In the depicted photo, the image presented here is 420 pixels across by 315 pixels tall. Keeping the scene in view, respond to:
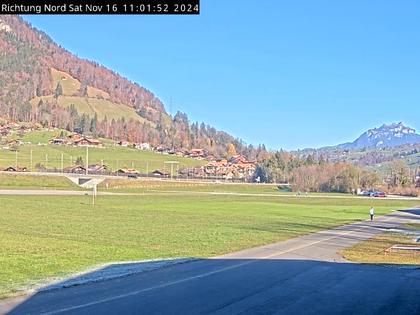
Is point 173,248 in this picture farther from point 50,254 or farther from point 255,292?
point 255,292

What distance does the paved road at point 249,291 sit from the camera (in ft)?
43.0

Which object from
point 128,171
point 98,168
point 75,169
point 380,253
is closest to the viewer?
point 380,253

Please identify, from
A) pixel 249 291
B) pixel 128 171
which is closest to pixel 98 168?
pixel 128 171

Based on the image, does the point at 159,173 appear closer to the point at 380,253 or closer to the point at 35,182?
the point at 35,182

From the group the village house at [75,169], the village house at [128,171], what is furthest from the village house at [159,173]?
the village house at [75,169]

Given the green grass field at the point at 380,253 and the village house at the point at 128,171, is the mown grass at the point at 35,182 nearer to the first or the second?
the village house at the point at 128,171

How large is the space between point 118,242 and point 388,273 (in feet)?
44.1

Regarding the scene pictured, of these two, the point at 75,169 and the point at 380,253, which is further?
the point at 75,169

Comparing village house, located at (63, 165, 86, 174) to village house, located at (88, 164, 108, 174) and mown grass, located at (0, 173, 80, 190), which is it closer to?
village house, located at (88, 164, 108, 174)

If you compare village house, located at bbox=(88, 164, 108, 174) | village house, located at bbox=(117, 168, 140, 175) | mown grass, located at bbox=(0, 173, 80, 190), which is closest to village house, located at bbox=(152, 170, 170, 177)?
village house, located at bbox=(117, 168, 140, 175)

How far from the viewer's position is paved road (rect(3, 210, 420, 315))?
13.1 metres

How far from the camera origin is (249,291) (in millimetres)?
15617

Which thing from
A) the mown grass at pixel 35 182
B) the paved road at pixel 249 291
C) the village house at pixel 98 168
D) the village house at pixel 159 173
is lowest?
the paved road at pixel 249 291

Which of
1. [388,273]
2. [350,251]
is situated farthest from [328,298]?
[350,251]
